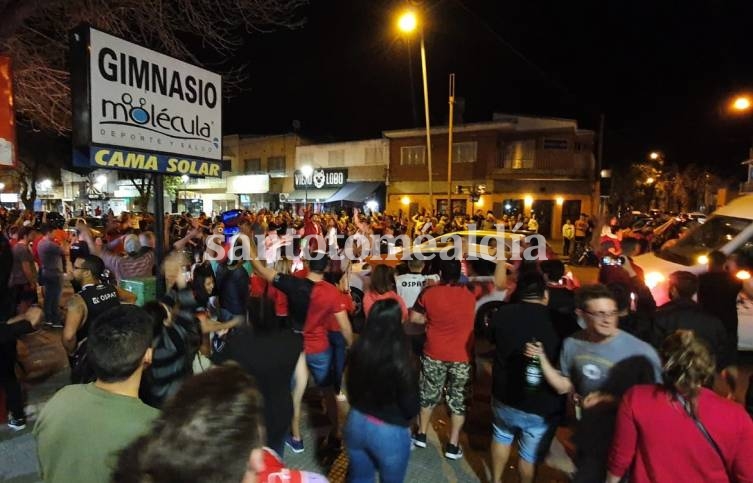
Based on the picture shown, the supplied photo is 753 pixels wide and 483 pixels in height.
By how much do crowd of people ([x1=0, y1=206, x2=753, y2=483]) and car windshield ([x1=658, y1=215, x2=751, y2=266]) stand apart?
6.57ft

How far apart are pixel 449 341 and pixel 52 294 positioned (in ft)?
24.9

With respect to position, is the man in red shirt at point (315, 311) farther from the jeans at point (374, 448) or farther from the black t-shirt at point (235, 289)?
the jeans at point (374, 448)

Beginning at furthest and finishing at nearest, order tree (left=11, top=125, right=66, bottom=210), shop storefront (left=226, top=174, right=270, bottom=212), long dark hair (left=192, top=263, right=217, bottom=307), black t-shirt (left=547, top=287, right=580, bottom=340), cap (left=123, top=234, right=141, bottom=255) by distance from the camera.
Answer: shop storefront (left=226, top=174, right=270, bottom=212) < tree (left=11, top=125, right=66, bottom=210) < cap (left=123, top=234, right=141, bottom=255) < long dark hair (left=192, top=263, right=217, bottom=307) < black t-shirt (left=547, top=287, right=580, bottom=340)

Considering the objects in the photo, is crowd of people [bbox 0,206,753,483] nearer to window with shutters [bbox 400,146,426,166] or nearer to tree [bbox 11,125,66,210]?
window with shutters [bbox 400,146,426,166]

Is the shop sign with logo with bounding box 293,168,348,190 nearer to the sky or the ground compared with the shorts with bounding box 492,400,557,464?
nearer to the sky

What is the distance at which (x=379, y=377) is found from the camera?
8.87 ft

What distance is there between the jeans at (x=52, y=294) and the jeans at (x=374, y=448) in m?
7.50

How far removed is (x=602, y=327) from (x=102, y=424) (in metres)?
2.74

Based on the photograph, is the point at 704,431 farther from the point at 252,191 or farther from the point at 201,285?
the point at 252,191

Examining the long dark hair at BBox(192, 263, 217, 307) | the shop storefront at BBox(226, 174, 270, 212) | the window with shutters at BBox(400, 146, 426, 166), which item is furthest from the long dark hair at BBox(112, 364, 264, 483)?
the shop storefront at BBox(226, 174, 270, 212)

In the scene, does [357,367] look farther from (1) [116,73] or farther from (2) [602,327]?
(1) [116,73]

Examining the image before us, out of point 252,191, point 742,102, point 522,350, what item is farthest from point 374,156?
point 522,350

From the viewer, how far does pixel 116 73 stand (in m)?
4.16

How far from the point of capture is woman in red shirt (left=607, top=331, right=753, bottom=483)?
2.01 meters
